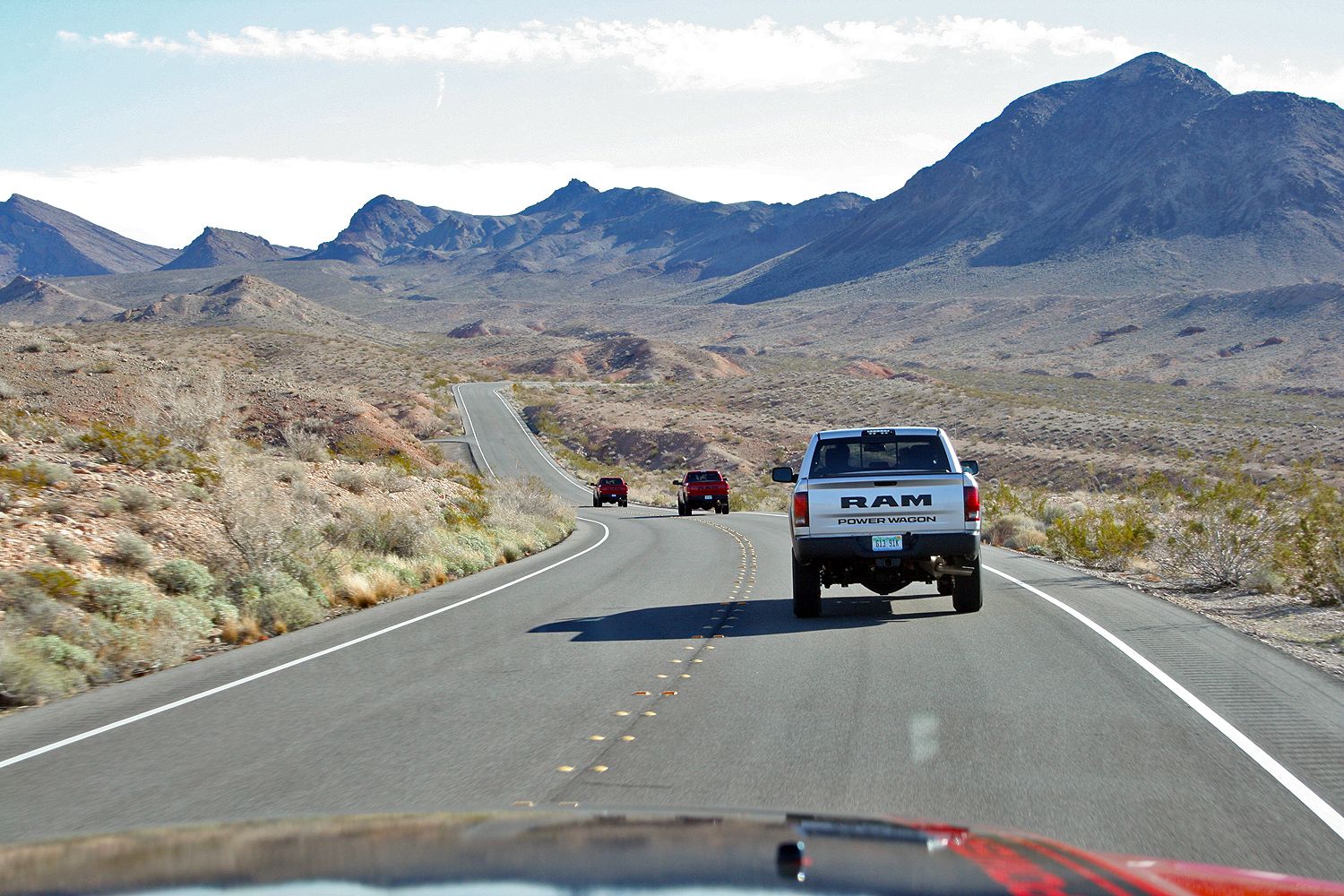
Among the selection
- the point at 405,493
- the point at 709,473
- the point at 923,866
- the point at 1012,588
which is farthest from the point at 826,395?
the point at 923,866

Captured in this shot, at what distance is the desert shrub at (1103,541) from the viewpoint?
1959cm

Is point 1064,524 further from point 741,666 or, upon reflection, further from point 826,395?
point 826,395

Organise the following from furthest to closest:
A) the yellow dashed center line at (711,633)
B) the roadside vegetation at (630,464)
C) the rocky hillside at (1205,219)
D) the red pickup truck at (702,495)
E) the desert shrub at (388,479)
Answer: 1. the rocky hillside at (1205,219)
2. the roadside vegetation at (630,464)
3. the red pickup truck at (702,495)
4. the desert shrub at (388,479)
5. the yellow dashed center line at (711,633)

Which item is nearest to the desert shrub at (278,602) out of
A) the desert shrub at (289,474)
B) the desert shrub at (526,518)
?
the desert shrub at (289,474)

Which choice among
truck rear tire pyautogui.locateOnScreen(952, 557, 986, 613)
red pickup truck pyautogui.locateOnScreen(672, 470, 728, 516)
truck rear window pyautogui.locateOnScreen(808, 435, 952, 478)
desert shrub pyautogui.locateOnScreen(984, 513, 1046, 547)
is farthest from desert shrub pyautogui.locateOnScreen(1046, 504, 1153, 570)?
red pickup truck pyautogui.locateOnScreen(672, 470, 728, 516)

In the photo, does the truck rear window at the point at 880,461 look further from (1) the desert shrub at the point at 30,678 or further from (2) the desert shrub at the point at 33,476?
(2) the desert shrub at the point at 33,476

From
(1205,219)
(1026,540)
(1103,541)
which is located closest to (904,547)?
(1103,541)

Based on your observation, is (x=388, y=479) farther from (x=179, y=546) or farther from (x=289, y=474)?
(x=179, y=546)

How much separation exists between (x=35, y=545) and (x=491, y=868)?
39.2 ft

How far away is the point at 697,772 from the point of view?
21.5 ft

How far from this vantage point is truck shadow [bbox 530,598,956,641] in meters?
12.1

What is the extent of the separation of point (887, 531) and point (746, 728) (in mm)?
5443

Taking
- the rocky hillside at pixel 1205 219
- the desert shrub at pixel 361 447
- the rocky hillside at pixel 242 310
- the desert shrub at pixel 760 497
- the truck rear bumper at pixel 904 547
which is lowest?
the desert shrub at pixel 760 497

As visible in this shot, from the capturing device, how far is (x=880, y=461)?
564 inches
